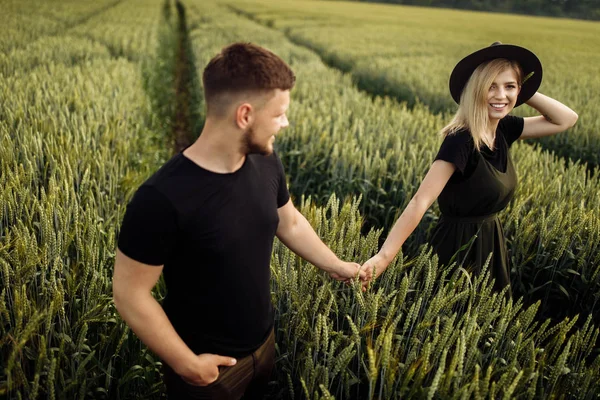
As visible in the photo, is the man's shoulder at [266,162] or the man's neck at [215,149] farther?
the man's shoulder at [266,162]

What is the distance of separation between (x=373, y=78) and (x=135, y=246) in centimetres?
884

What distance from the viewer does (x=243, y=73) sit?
1.03 m

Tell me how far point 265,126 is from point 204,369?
631 millimetres

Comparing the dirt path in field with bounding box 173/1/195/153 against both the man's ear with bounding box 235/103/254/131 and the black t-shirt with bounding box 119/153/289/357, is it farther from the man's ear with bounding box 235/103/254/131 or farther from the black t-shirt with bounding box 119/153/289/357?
the man's ear with bounding box 235/103/254/131

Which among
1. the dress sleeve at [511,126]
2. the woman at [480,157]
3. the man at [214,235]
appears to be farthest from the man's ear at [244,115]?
the dress sleeve at [511,126]

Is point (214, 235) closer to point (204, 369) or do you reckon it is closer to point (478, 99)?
point (204, 369)

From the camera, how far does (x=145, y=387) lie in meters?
1.64

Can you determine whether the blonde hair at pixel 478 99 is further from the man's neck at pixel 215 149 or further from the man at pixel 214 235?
the man's neck at pixel 215 149

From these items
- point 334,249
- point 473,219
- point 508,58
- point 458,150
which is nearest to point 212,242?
point 334,249

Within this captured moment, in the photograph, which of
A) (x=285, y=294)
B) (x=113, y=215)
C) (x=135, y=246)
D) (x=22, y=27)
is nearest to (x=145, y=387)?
(x=285, y=294)

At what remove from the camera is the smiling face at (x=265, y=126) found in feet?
3.49

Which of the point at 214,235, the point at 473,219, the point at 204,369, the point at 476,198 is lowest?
the point at 204,369

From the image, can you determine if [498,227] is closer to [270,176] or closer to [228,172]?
[270,176]

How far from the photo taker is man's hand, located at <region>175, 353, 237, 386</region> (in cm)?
111
